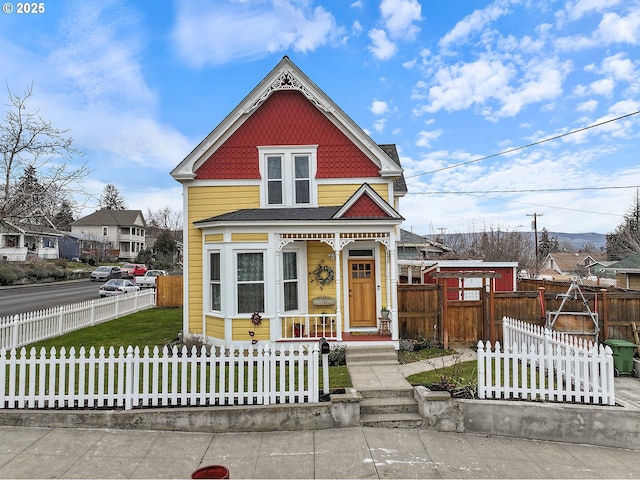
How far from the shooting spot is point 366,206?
11.6m

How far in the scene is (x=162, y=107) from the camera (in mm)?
17266

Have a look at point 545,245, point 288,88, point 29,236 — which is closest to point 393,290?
point 288,88

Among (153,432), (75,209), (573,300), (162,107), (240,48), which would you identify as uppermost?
(240,48)

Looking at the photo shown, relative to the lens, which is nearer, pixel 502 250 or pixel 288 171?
pixel 288 171

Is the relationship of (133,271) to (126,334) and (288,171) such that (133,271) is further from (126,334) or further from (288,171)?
(288,171)

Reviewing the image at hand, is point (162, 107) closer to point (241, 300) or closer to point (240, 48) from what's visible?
point (240, 48)

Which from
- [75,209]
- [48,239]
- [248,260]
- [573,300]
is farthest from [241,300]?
[48,239]

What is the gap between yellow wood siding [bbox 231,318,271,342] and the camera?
37.7 feet

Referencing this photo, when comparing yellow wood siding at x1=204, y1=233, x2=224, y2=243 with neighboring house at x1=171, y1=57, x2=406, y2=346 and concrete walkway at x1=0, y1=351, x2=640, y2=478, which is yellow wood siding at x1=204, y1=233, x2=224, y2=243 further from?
concrete walkway at x1=0, y1=351, x2=640, y2=478

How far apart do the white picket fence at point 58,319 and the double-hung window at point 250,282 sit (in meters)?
6.51

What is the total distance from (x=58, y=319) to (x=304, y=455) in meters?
12.1

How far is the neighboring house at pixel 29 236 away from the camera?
8.01 m

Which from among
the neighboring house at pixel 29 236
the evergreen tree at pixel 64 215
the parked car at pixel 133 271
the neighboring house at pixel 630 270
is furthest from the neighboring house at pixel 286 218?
the parked car at pixel 133 271

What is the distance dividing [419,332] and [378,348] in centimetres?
243
